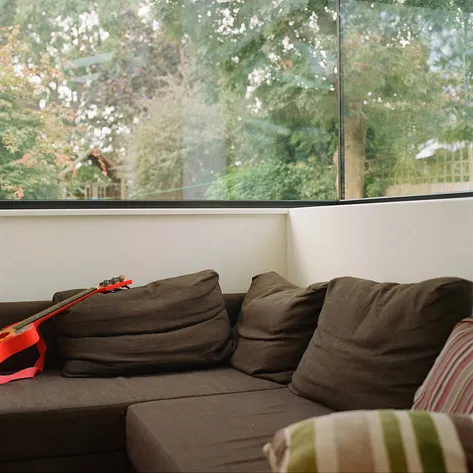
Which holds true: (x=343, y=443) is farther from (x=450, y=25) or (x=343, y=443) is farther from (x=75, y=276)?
(x=75, y=276)

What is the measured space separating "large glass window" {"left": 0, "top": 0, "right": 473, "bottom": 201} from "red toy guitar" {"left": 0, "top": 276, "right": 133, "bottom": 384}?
2.23ft

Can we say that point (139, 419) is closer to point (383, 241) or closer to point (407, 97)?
point (383, 241)

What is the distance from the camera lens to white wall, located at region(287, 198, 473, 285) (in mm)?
2613

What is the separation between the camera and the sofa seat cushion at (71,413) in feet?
8.61

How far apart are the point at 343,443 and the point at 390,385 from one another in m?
0.79

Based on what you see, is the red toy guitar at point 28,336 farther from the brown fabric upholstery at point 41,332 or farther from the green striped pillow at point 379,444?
the green striped pillow at point 379,444

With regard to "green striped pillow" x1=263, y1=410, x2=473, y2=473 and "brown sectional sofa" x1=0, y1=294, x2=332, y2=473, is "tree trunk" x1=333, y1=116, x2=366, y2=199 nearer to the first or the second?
"brown sectional sofa" x1=0, y1=294, x2=332, y2=473

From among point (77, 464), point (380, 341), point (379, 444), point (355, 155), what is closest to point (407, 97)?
point (355, 155)

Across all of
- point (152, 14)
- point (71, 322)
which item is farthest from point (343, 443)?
point (152, 14)

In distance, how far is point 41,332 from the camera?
131 inches

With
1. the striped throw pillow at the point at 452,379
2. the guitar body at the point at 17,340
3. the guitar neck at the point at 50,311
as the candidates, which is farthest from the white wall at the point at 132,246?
the striped throw pillow at the point at 452,379

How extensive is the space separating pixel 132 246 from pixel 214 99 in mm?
869

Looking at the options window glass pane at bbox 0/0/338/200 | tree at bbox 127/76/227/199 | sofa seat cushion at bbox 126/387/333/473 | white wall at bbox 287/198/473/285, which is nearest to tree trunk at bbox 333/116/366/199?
window glass pane at bbox 0/0/338/200

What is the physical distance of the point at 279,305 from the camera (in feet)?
10.1
